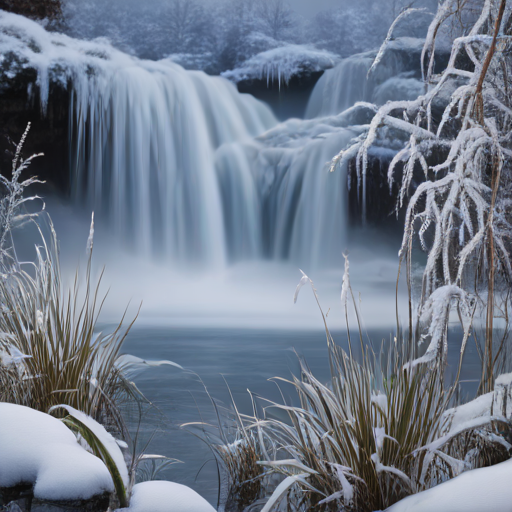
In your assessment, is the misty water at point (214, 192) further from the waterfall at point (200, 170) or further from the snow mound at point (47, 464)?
the snow mound at point (47, 464)

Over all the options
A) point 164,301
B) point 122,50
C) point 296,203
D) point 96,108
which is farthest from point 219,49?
point 164,301

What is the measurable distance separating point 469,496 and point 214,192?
10.5 ft

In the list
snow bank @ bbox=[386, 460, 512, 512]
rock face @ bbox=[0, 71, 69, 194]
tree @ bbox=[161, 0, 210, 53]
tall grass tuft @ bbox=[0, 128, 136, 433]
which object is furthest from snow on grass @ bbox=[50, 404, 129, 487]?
tree @ bbox=[161, 0, 210, 53]

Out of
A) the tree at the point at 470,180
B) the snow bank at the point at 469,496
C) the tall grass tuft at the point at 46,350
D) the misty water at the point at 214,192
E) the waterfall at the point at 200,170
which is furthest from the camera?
the waterfall at the point at 200,170

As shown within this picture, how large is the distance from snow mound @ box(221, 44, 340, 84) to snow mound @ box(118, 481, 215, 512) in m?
3.37

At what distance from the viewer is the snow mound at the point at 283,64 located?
3748mm

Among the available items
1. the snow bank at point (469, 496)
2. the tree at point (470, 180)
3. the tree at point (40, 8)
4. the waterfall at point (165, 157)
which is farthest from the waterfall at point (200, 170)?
the snow bank at point (469, 496)

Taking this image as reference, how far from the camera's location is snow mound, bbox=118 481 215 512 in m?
0.96

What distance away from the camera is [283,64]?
3.82 m

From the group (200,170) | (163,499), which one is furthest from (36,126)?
(163,499)

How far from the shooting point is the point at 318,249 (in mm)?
3803

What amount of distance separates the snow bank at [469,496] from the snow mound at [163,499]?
37 centimetres

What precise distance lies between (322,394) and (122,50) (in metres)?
3.36

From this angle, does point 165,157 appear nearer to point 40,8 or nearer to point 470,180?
point 40,8
